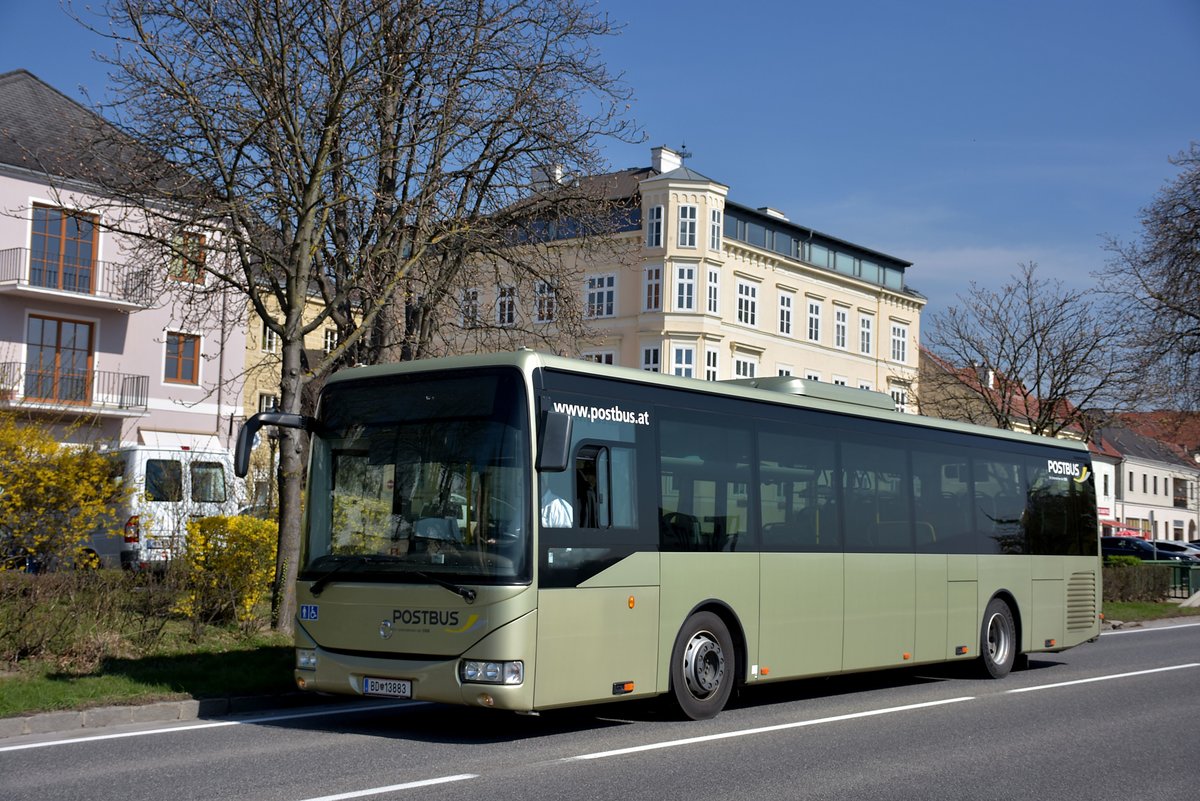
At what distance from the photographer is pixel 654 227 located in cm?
5597

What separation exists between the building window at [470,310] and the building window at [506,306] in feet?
1.31

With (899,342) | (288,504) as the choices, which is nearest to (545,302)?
(288,504)

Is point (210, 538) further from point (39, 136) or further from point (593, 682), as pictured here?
point (39, 136)

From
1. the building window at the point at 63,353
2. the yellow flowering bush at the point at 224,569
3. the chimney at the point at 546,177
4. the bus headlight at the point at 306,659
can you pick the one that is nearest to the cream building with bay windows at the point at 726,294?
the building window at the point at 63,353

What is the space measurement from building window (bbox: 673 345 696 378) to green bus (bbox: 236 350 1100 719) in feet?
132

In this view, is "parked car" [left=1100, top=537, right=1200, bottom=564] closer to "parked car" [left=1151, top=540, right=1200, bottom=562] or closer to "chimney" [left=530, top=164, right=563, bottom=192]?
"parked car" [left=1151, top=540, right=1200, bottom=562]

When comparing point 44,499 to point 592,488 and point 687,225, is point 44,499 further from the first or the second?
point 687,225

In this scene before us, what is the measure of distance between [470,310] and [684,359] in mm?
34689

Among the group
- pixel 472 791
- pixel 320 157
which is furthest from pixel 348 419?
pixel 320 157

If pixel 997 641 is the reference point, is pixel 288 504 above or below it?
above

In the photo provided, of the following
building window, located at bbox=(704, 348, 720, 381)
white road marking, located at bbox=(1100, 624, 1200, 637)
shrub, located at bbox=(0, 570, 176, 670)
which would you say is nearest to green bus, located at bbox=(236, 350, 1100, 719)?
shrub, located at bbox=(0, 570, 176, 670)

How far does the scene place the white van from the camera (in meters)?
16.5

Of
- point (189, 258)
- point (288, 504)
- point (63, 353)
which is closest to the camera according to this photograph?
point (189, 258)

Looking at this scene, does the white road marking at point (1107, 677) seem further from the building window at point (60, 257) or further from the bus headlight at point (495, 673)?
the building window at point (60, 257)
